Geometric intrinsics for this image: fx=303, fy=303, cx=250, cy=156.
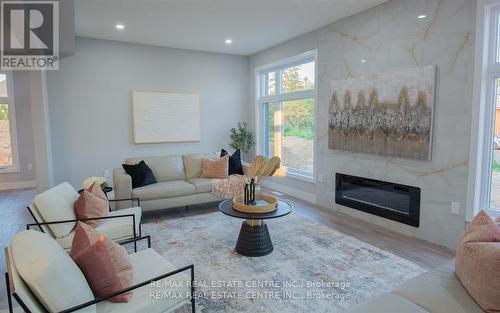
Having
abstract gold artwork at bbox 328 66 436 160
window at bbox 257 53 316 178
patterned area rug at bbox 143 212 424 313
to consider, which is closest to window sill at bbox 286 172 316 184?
window at bbox 257 53 316 178

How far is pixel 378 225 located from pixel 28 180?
7.03 metres

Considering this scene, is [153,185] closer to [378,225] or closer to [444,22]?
[378,225]

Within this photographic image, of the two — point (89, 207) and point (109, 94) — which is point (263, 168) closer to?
point (89, 207)

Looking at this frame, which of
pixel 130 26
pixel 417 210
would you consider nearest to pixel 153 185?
pixel 130 26

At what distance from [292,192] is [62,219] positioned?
13.0 feet

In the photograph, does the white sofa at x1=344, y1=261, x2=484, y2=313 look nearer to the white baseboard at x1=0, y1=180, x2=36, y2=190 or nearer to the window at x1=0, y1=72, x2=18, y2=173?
the white baseboard at x1=0, y1=180, x2=36, y2=190

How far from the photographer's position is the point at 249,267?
113 inches

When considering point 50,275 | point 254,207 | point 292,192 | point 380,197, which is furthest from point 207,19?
point 50,275

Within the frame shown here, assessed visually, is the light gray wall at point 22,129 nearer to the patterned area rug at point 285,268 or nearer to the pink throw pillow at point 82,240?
the patterned area rug at point 285,268

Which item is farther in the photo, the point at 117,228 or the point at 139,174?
the point at 139,174

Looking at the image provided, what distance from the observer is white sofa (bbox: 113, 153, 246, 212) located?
4.14m

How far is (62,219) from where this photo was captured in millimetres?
2576

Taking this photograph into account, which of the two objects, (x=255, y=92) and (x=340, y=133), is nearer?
(x=340, y=133)

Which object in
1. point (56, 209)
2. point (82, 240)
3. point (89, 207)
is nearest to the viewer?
point (82, 240)
